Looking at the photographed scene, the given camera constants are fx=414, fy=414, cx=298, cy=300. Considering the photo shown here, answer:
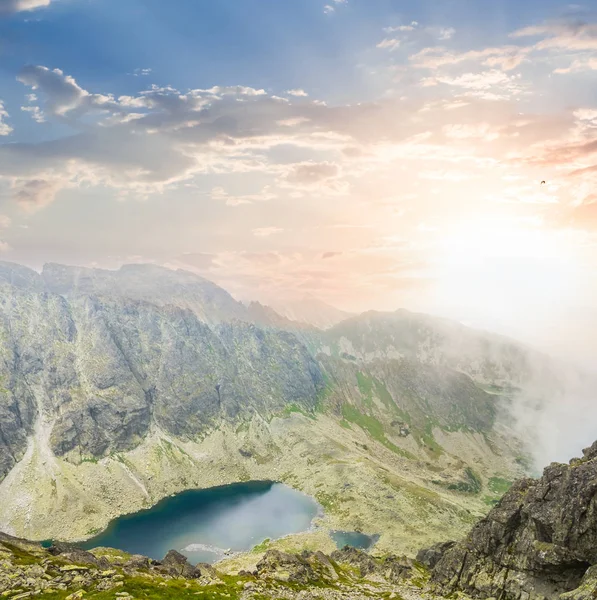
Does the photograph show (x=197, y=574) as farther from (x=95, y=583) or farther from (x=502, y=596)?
(x=502, y=596)

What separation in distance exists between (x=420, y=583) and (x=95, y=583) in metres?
70.2

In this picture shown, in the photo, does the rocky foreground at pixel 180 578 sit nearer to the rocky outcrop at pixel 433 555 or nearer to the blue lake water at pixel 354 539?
the rocky outcrop at pixel 433 555

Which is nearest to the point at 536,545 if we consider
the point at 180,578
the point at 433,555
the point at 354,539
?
the point at 433,555

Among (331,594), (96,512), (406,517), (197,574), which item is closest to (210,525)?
(96,512)

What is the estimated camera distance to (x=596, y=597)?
4609cm

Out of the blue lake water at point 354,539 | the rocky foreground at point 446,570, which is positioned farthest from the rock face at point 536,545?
the blue lake water at point 354,539

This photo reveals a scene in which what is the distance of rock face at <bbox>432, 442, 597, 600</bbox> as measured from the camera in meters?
64.8

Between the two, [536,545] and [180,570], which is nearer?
[536,545]

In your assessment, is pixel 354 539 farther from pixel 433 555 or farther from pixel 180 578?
pixel 180 578

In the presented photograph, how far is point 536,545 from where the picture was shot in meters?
70.6

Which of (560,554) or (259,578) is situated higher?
(560,554)

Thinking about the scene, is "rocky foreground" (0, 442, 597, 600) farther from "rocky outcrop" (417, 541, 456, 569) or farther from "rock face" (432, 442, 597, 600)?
"rocky outcrop" (417, 541, 456, 569)

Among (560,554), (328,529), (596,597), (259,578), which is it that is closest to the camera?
(596,597)

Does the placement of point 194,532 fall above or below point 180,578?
below
